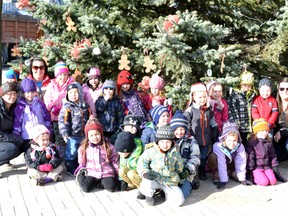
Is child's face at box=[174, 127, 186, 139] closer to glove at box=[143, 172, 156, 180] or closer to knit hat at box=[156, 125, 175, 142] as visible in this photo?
knit hat at box=[156, 125, 175, 142]

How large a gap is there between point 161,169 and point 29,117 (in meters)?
2.26

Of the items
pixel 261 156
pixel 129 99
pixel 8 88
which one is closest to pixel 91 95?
pixel 129 99

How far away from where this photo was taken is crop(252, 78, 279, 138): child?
19.1ft

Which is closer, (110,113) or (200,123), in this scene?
(200,123)

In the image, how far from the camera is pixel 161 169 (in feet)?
14.6

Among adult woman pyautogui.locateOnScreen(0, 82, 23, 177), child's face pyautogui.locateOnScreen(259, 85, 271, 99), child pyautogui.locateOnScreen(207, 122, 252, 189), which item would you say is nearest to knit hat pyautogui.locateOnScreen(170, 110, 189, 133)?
child pyautogui.locateOnScreen(207, 122, 252, 189)

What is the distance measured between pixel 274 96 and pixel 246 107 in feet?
2.24

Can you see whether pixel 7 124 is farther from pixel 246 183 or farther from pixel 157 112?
pixel 246 183

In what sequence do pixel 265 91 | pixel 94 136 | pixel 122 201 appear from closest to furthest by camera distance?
pixel 122 201
pixel 94 136
pixel 265 91

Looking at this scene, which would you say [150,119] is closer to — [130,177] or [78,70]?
[130,177]

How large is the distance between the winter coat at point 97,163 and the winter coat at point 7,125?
42.4 inches

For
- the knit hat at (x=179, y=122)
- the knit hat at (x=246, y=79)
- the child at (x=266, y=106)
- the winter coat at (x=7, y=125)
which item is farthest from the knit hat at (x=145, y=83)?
the winter coat at (x=7, y=125)

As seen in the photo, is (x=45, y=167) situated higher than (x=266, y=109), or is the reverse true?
(x=266, y=109)

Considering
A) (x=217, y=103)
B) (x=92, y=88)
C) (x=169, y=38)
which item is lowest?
(x=217, y=103)
